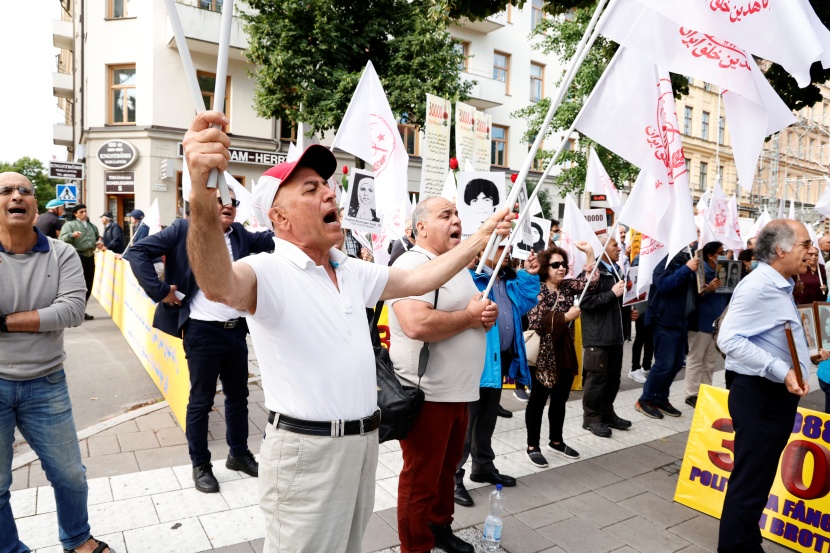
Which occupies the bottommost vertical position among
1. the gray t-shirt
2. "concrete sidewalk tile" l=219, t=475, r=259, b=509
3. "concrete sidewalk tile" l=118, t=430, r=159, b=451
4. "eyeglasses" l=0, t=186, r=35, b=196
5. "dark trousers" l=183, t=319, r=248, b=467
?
"concrete sidewalk tile" l=118, t=430, r=159, b=451

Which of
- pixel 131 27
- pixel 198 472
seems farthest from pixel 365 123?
pixel 131 27

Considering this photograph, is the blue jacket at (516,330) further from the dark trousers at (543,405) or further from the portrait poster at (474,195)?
the portrait poster at (474,195)

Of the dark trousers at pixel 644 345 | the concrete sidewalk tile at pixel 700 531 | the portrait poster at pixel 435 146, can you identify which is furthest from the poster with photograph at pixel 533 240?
the concrete sidewalk tile at pixel 700 531

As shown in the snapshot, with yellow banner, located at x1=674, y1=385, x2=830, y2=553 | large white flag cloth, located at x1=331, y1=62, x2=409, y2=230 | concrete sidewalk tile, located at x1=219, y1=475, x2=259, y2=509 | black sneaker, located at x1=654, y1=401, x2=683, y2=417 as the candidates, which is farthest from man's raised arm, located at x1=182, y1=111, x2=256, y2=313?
black sneaker, located at x1=654, y1=401, x2=683, y2=417

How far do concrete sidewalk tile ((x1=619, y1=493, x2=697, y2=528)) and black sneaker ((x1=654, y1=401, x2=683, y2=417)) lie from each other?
2.30m

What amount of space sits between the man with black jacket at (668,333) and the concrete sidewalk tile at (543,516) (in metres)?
2.77

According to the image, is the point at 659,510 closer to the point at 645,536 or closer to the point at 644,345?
the point at 645,536

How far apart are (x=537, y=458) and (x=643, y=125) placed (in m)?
2.72

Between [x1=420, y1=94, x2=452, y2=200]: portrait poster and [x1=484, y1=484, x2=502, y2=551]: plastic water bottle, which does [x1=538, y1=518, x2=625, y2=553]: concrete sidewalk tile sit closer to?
[x1=484, y1=484, x2=502, y2=551]: plastic water bottle

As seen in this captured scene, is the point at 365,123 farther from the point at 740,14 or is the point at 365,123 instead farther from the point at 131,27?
the point at 131,27

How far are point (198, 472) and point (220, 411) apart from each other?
168 centimetres

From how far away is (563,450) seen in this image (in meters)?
5.09

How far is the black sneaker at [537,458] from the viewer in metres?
4.77

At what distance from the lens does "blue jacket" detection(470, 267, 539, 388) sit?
4082 millimetres
